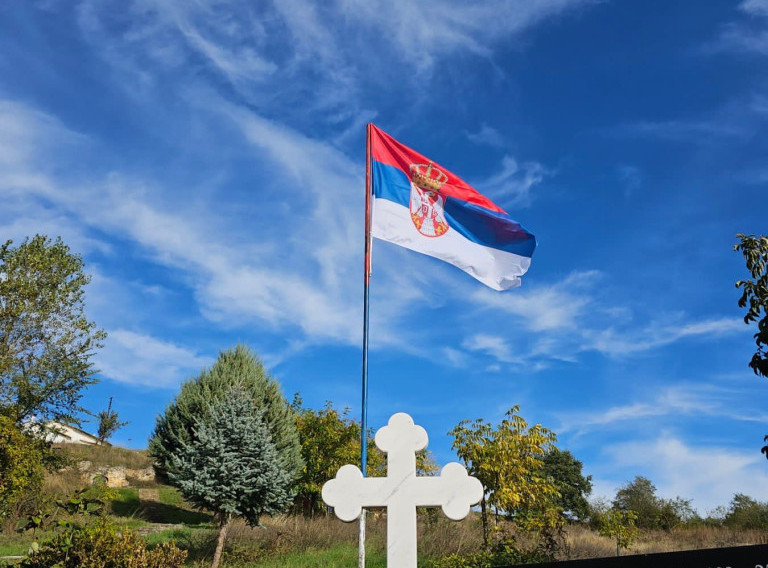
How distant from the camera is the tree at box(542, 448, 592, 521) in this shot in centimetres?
4189

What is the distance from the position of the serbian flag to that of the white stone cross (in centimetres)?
728

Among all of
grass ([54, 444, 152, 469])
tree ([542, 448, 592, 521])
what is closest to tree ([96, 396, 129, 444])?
grass ([54, 444, 152, 469])

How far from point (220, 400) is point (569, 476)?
31147mm

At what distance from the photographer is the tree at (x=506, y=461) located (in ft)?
48.8

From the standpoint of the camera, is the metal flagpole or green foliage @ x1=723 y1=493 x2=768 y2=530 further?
green foliage @ x1=723 y1=493 x2=768 y2=530

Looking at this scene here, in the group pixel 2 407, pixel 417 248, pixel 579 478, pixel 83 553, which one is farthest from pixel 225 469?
pixel 579 478

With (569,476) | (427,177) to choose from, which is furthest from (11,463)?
(569,476)

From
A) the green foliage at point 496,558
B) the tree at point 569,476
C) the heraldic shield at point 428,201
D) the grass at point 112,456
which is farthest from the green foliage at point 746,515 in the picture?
the grass at point 112,456

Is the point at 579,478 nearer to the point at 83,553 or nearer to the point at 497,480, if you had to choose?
the point at 497,480

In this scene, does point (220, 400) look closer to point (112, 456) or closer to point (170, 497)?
point (170, 497)

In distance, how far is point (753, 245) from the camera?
8758 millimetres

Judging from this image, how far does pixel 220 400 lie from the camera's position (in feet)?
67.4

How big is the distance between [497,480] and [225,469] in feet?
21.8

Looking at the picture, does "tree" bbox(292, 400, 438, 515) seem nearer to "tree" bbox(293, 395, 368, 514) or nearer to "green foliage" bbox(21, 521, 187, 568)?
"tree" bbox(293, 395, 368, 514)
